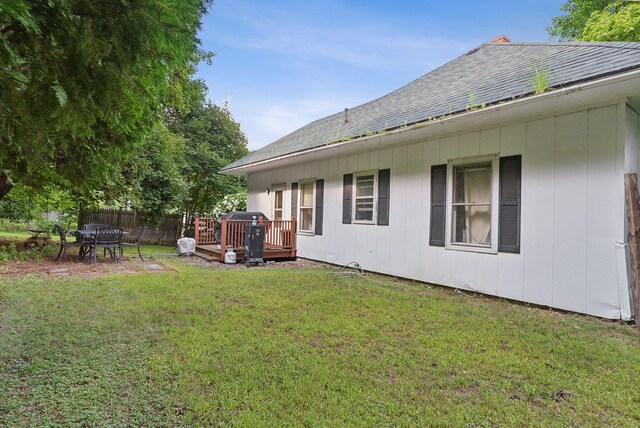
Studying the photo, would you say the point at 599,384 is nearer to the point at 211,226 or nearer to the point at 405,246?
Result: the point at 405,246

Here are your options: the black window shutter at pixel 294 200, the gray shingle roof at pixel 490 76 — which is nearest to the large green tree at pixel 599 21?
the gray shingle roof at pixel 490 76

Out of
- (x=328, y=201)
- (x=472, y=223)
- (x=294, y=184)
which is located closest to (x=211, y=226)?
(x=294, y=184)

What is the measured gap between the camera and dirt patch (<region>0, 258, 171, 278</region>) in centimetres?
595

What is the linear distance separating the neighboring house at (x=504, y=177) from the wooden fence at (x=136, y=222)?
8.28 meters

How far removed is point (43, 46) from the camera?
1579 millimetres

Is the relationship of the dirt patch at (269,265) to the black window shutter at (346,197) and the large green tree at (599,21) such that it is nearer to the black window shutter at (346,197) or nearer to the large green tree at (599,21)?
the black window shutter at (346,197)

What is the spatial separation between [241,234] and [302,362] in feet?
20.8

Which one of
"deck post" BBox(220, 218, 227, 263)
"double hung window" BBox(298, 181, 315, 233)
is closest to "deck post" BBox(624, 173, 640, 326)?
"double hung window" BBox(298, 181, 315, 233)

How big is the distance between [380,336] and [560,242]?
294 cm

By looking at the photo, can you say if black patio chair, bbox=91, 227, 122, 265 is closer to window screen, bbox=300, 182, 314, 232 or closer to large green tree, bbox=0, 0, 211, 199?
window screen, bbox=300, 182, 314, 232

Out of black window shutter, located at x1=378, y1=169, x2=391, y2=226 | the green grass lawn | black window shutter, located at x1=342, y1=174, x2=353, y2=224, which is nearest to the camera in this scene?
the green grass lawn

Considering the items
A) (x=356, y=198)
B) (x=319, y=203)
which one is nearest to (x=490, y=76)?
(x=356, y=198)

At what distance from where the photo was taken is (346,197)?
7.78 meters

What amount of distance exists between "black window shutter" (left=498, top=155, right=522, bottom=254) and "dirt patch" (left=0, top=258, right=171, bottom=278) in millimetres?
6206
